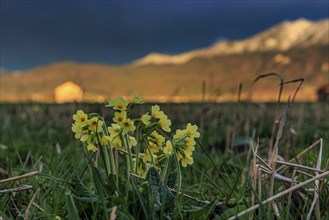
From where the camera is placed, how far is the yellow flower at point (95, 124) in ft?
5.30

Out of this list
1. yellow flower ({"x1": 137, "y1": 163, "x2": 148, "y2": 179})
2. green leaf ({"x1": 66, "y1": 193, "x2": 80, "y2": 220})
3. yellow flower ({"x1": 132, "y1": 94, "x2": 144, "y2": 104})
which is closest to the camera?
green leaf ({"x1": 66, "y1": 193, "x2": 80, "y2": 220})

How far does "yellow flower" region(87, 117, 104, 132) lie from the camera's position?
63.6 inches

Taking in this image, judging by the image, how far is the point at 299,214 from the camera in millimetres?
1758

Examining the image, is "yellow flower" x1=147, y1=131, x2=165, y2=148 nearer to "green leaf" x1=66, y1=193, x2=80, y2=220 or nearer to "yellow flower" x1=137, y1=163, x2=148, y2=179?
"yellow flower" x1=137, y1=163, x2=148, y2=179

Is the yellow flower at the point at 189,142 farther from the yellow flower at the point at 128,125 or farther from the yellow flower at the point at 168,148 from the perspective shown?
the yellow flower at the point at 128,125

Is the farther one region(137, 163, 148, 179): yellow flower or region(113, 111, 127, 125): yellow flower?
region(137, 163, 148, 179): yellow flower

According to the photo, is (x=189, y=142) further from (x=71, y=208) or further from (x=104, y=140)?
(x=71, y=208)

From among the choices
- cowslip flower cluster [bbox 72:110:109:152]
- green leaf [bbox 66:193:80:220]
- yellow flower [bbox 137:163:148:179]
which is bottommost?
green leaf [bbox 66:193:80:220]

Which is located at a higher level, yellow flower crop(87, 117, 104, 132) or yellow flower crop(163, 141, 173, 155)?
yellow flower crop(87, 117, 104, 132)

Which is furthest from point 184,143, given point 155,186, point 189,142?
point 155,186

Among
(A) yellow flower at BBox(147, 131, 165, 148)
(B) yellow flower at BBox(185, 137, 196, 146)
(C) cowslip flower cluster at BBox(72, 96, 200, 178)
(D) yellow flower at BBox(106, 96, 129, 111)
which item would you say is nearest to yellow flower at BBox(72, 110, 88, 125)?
(C) cowslip flower cluster at BBox(72, 96, 200, 178)

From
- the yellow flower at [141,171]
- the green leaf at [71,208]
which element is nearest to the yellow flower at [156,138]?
the yellow flower at [141,171]

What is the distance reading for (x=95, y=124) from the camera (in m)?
1.63

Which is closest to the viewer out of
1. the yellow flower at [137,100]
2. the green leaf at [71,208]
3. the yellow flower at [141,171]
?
the green leaf at [71,208]
